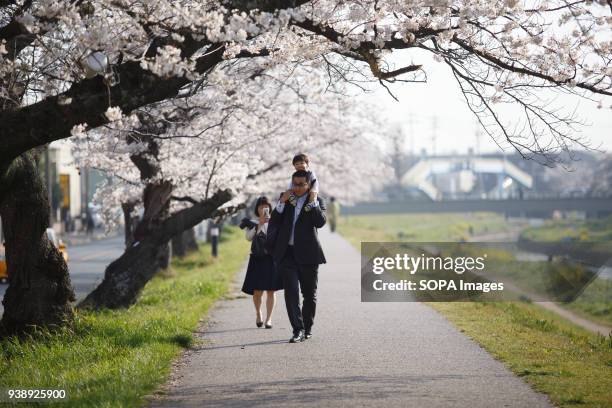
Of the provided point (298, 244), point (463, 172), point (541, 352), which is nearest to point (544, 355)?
point (541, 352)

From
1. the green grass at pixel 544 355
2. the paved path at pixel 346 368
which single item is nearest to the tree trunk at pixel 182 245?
the green grass at pixel 544 355

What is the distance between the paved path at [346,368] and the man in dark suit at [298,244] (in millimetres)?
532

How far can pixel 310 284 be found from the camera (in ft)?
36.3

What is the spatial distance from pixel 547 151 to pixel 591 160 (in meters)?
191

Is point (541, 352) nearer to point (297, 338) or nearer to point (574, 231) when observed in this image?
point (297, 338)

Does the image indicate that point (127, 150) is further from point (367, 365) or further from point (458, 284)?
point (367, 365)

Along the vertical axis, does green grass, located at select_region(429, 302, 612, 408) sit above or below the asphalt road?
above

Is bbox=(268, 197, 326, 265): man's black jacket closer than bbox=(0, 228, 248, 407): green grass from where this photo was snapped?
No

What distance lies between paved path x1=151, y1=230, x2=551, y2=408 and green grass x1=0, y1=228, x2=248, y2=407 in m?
0.27

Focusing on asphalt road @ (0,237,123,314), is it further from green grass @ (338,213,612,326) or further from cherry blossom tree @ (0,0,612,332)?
green grass @ (338,213,612,326)

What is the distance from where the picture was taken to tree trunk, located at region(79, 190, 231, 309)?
1608 centimetres

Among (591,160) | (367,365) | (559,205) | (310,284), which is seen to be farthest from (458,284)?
(591,160)

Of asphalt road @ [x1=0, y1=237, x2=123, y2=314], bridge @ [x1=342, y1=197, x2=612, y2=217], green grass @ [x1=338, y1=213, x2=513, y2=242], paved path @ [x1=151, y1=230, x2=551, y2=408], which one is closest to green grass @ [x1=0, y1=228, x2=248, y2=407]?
paved path @ [x1=151, y1=230, x2=551, y2=408]

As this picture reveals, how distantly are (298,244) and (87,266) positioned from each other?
79.6 ft
